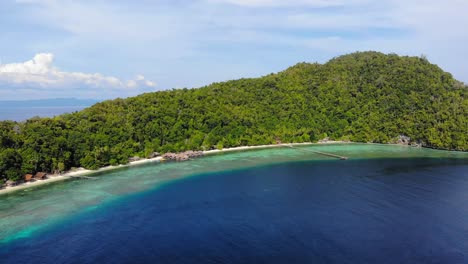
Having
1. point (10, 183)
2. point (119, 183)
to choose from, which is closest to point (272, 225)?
point (119, 183)

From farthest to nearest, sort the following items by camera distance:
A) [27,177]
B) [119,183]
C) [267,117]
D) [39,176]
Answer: [267,117] < [39,176] < [119,183] < [27,177]

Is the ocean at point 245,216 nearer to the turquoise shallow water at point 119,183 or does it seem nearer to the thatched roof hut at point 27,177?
the turquoise shallow water at point 119,183

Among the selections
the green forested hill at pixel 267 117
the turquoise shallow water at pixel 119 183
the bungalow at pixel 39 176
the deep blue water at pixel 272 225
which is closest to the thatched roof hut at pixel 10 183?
the green forested hill at pixel 267 117

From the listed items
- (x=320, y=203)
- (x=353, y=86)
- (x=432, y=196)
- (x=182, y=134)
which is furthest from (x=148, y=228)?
(x=353, y=86)

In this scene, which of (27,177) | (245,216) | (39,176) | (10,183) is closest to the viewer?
(245,216)

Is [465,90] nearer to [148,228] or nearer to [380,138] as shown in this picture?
[380,138]

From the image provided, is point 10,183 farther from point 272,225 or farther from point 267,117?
point 267,117
